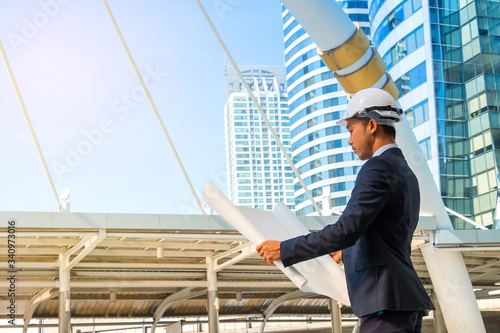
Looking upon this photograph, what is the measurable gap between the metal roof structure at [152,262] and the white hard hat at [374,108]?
9.74 m

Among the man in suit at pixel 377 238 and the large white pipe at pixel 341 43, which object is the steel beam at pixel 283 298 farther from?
the man in suit at pixel 377 238

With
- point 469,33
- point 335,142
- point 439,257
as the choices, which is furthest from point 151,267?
point 335,142

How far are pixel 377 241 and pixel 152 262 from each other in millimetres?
15451

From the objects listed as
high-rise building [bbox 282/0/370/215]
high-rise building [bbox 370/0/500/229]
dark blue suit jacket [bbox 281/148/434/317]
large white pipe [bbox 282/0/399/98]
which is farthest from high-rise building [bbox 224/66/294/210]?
dark blue suit jacket [bbox 281/148/434/317]

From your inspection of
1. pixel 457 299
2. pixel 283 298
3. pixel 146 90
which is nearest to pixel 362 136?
pixel 457 299

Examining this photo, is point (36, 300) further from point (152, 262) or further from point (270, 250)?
point (270, 250)

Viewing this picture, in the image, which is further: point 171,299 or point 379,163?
point 171,299

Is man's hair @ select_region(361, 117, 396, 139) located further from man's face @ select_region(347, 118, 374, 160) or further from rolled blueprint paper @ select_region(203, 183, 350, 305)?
rolled blueprint paper @ select_region(203, 183, 350, 305)

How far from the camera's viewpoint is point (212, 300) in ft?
55.8

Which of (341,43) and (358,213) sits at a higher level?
(341,43)

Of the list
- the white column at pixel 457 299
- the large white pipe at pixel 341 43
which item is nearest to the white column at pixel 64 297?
the white column at pixel 457 299

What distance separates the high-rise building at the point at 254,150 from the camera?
12300 centimetres

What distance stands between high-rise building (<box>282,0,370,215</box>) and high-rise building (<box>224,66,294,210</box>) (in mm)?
19420

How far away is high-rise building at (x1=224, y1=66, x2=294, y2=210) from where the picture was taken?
404 ft
